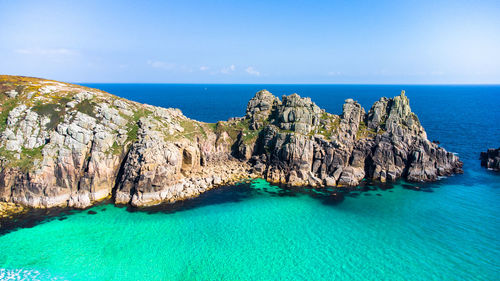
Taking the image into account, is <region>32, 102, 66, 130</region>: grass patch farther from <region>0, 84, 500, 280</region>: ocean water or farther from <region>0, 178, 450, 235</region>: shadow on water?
<region>0, 84, 500, 280</region>: ocean water

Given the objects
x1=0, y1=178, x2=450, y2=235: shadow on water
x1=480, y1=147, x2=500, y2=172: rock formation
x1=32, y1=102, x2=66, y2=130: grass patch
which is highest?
x1=32, y1=102, x2=66, y2=130: grass patch

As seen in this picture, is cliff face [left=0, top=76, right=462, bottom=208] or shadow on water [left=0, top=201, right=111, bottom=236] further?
cliff face [left=0, top=76, right=462, bottom=208]

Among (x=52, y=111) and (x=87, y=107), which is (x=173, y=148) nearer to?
(x=87, y=107)

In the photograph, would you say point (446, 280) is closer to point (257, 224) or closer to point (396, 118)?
point (257, 224)

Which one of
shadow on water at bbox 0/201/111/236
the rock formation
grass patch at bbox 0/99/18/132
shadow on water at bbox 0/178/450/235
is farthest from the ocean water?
grass patch at bbox 0/99/18/132

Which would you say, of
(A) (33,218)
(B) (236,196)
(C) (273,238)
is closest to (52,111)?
(A) (33,218)
